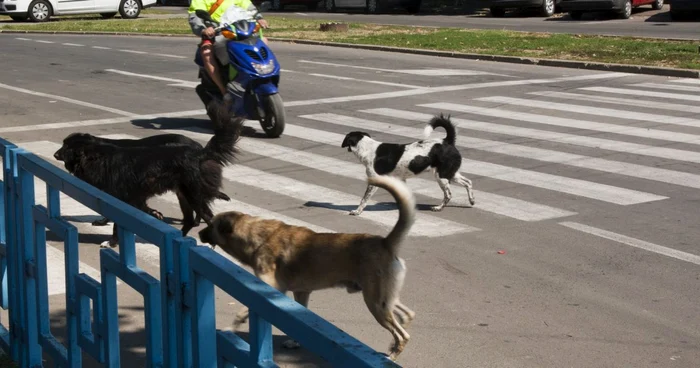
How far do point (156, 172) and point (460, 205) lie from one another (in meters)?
2.82

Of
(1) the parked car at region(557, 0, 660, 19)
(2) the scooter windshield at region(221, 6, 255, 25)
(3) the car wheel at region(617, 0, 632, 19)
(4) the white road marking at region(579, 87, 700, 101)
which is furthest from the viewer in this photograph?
(3) the car wheel at region(617, 0, 632, 19)

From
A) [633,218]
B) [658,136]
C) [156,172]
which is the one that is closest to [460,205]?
[633,218]

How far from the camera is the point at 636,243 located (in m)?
7.57

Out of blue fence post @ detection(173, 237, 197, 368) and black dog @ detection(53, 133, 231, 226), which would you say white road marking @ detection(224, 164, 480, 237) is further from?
blue fence post @ detection(173, 237, 197, 368)

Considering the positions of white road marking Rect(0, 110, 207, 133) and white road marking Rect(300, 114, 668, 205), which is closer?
white road marking Rect(300, 114, 668, 205)

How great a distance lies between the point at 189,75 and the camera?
18.7m

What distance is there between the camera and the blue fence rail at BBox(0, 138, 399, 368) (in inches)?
110

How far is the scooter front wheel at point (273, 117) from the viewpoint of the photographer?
1219cm

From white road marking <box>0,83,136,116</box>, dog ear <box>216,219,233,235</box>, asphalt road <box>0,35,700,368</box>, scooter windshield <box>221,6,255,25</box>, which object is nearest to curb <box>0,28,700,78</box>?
asphalt road <box>0,35,700,368</box>

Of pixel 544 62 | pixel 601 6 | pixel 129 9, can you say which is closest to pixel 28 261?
pixel 544 62

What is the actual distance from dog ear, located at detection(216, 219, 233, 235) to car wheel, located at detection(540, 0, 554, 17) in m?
28.7

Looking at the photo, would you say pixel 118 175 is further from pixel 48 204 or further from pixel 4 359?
pixel 48 204

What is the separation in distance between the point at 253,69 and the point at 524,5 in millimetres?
21722

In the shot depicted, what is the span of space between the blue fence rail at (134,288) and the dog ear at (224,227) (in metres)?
1.06
